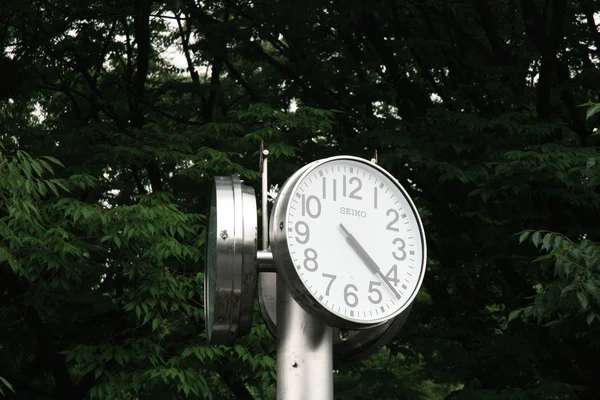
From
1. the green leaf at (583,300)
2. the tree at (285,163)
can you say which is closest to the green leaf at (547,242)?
the green leaf at (583,300)

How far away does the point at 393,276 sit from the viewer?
3.78 meters

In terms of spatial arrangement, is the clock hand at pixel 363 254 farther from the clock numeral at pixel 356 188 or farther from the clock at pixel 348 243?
the clock numeral at pixel 356 188

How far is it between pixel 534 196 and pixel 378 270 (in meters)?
6.52

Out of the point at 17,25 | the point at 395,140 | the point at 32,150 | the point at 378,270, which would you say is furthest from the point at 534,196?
the point at 378,270

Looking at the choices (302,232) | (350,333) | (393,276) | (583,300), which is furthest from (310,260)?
(583,300)

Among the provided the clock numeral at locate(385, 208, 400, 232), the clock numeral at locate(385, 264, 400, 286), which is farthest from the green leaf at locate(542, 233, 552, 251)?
the clock numeral at locate(385, 264, 400, 286)

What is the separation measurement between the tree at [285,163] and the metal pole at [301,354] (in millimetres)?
4239

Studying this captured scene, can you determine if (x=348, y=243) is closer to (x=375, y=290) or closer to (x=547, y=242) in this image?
(x=375, y=290)

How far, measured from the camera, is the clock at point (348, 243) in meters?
3.63

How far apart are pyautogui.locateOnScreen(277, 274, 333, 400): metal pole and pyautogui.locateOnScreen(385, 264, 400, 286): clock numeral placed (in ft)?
0.98

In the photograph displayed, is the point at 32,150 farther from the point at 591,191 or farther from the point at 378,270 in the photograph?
the point at 378,270

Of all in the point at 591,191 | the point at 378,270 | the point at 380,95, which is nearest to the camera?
the point at 378,270

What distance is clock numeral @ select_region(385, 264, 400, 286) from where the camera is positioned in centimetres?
377

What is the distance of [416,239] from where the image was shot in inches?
154
